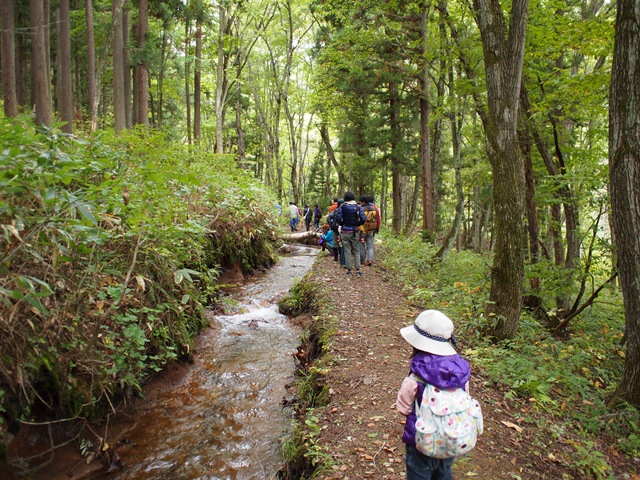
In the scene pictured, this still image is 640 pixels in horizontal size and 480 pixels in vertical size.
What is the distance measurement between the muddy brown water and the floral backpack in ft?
8.57

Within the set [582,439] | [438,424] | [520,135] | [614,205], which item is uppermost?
[520,135]

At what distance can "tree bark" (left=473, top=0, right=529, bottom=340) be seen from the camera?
6.27m

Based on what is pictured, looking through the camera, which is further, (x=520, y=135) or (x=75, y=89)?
(x=75, y=89)

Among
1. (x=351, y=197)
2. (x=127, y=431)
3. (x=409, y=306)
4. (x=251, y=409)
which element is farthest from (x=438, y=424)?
(x=351, y=197)

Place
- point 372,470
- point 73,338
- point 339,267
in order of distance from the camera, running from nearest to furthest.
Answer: point 372,470 → point 73,338 → point 339,267

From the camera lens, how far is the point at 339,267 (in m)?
12.1

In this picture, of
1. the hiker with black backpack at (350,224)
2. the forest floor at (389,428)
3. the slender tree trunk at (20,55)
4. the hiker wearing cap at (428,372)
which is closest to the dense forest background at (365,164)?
the slender tree trunk at (20,55)

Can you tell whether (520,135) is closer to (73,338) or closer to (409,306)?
(409,306)

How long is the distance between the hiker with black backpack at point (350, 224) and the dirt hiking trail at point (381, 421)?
10.9 ft

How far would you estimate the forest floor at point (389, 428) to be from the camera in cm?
383

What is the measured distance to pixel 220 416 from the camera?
5582mm

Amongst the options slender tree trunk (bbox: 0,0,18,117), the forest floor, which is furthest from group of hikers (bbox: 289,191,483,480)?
slender tree trunk (bbox: 0,0,18,117)

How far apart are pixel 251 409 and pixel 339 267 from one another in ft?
22.3

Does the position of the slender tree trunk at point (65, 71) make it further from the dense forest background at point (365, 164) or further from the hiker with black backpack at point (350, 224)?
the hiker with black backpack at point (350, 224)
